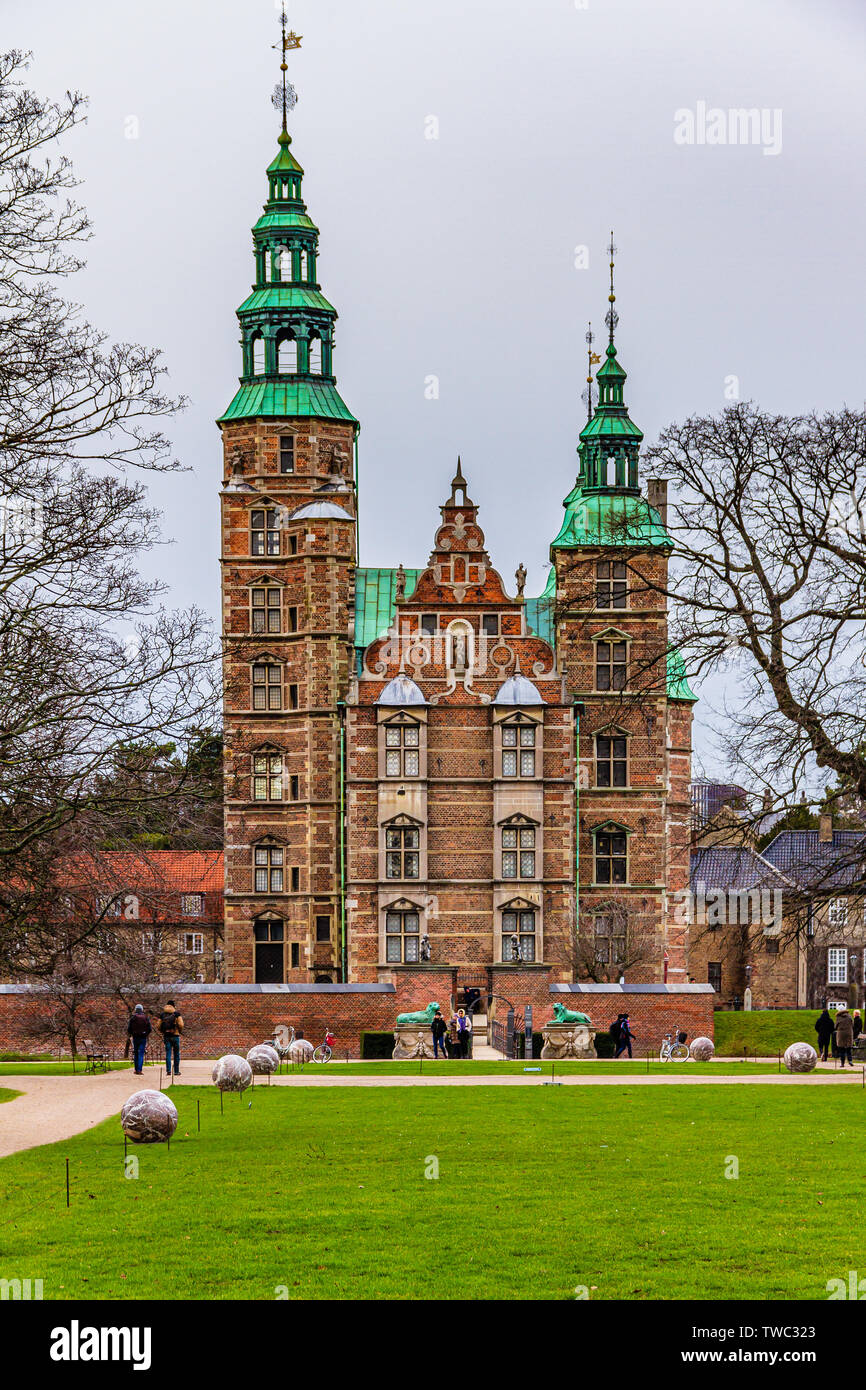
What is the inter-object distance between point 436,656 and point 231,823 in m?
8.06

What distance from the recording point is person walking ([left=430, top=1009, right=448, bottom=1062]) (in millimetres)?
A: 42500

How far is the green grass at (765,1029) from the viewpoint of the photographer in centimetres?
5322

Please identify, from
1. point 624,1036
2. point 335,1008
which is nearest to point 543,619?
point 335,1008

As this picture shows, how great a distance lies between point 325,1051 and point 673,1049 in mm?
7934

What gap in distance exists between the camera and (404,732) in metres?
56.7

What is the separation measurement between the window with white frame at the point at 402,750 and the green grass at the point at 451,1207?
30.3 meters

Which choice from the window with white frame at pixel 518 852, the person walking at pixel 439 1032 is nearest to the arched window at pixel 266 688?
the window with white frame at pixel 518 852

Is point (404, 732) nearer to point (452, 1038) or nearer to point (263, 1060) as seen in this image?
point (452, 1038)

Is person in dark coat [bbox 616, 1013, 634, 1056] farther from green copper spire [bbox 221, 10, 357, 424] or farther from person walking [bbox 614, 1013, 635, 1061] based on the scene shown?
green copper spire [bbox 221, 10, 357, 424]

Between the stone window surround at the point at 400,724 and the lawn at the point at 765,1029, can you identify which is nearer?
Result: the lawn at the point at 765,1029

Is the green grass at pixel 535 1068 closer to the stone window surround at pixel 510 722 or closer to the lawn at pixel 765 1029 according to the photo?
the lawn at pixel 765 1029
